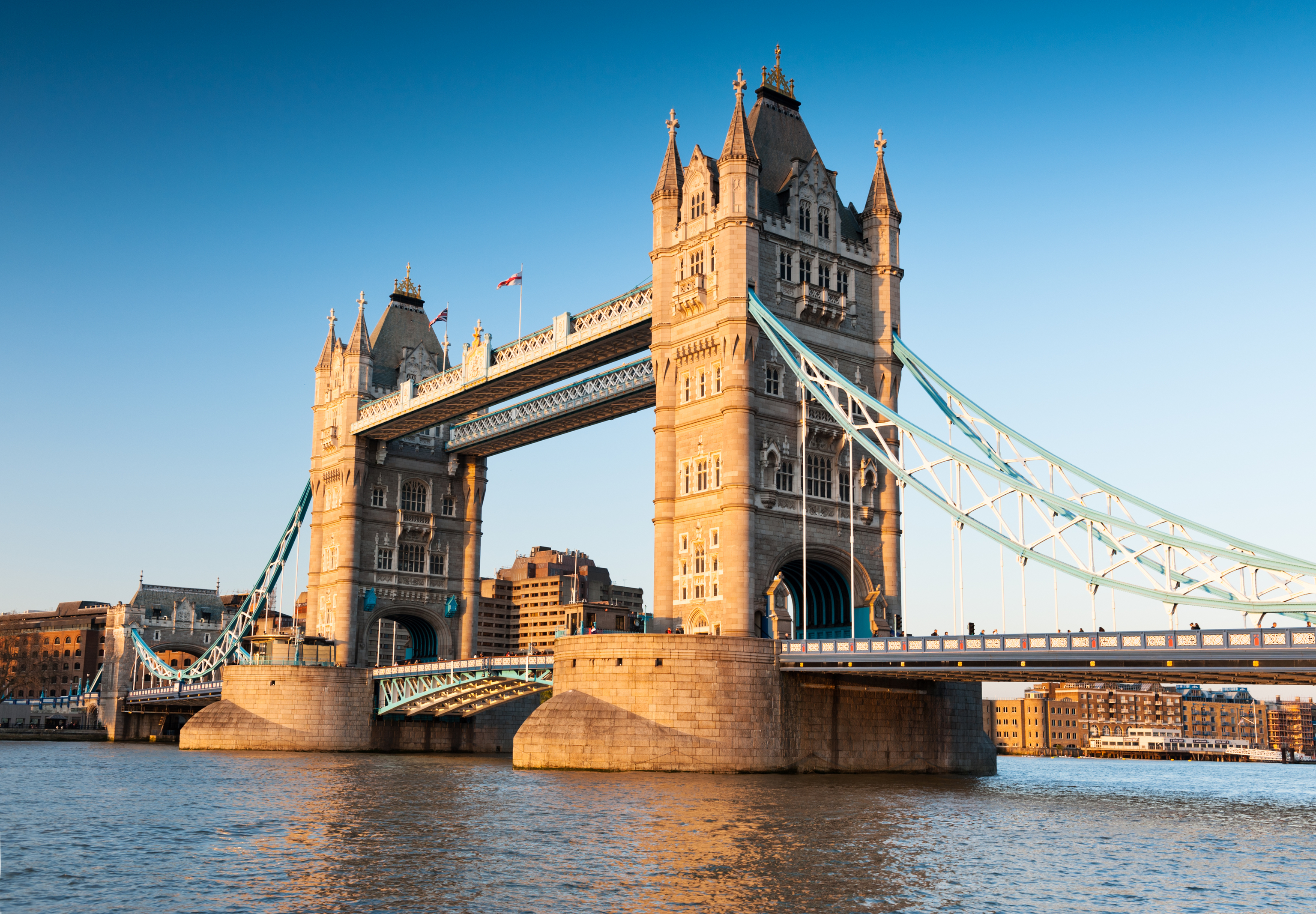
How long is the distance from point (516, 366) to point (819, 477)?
69.0 feet

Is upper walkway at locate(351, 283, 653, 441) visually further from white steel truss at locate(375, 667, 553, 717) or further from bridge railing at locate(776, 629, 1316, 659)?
bridge railing at locate(776, 629, 1316, 659)

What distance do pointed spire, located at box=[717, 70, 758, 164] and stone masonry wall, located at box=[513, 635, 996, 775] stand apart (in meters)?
22.2

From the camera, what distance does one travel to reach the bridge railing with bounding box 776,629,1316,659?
40.9m

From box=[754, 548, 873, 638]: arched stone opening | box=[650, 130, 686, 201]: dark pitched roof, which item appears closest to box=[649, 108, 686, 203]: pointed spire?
box=[650, 130, 686, 201]: dark pitched roof

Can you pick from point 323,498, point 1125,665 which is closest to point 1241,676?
point 1125,665

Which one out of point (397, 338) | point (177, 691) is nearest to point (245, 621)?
point (177, 691)

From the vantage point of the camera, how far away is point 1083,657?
1757 inches

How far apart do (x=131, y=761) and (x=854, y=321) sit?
147ft

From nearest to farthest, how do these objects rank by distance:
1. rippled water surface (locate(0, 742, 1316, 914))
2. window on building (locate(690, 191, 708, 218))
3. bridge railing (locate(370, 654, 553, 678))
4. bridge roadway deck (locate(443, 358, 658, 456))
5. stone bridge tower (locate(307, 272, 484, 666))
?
1. rippled water surface (locate(0, 742, 1316, 914))
2. window on building (locate(690, 191, 708, 218))
3. bridge railing (locate(370, 654, 553, 678))
4. bridge roadway deck (locate(443, 358, 658, 456))
5. stone bridge tower (locate(307, 272, 484, 666))

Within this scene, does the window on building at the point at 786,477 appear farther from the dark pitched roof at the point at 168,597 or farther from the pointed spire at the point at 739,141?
the dark pitched roof at the point at 168,597

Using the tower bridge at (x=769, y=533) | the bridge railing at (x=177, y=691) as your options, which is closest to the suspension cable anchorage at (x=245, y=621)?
the bridge railing at (x=177, y=691)

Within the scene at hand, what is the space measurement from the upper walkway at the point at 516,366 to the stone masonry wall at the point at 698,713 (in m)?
19.2

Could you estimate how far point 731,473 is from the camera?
58281mm

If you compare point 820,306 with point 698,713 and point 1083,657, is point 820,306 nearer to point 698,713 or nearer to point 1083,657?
point 698,713
